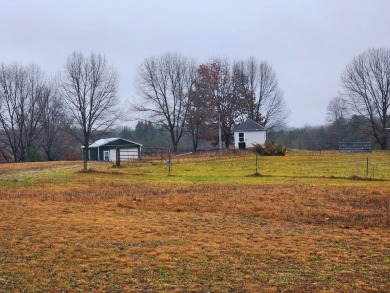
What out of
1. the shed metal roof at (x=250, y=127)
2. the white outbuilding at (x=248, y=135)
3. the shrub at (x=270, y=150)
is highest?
the shed metal roof at (x=250, y=127)

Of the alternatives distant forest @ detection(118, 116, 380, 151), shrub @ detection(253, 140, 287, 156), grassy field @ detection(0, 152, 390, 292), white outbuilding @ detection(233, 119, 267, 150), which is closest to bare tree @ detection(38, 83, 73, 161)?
distant forest @ detection(118, 116, 380, 151)

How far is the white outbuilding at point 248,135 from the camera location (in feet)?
178

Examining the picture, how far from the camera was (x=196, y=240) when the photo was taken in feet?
A: 29.0

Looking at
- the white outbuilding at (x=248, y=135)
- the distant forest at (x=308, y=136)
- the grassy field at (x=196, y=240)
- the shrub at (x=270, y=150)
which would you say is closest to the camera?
the grassy field at (x=196, y=240)

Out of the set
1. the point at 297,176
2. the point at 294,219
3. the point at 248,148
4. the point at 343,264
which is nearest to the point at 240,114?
the point at 248,148

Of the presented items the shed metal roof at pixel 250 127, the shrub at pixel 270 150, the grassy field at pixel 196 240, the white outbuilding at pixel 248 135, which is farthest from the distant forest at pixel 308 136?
the grassy field at pixel 196 240

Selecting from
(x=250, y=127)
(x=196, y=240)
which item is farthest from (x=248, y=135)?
(x=196, y=240)

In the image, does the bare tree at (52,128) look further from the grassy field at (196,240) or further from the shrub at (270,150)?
the grassy field at (196,240)

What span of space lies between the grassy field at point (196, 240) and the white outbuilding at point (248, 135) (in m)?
36.8

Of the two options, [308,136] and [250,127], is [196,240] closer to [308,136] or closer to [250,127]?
[250,127]

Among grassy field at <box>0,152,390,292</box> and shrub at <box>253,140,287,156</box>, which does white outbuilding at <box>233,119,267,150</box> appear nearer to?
shrub at <box>253,140,287,156</box>

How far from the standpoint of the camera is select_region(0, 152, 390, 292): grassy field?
5.97m

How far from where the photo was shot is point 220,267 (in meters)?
6.72

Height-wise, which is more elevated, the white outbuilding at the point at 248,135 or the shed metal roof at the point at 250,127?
the shed metal roof at the point at 250,127
